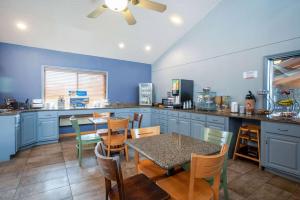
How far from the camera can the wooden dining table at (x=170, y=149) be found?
1.14 meters

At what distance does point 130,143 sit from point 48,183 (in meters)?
1.54

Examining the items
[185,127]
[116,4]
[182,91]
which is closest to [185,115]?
[185,127]

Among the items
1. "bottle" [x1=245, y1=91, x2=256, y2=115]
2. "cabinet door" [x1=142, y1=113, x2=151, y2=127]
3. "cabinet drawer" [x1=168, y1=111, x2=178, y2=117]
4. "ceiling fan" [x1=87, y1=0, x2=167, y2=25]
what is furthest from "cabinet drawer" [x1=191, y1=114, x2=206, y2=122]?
"ceiling fan" [x1=87, y1=0, x2=167, y2=25]

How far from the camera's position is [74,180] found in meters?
2.24

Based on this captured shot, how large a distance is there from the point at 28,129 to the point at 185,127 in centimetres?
364

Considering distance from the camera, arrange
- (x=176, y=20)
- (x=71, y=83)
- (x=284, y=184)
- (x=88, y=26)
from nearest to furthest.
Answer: (x=284, y=184), (x=88, y=26), (x=176, y=20), (x=71, y=83)

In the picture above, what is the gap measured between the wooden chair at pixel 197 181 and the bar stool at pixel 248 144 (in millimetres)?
1891

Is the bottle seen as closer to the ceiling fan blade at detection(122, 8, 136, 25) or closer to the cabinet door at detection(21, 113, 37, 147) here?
the ceiling fan blade at detection(122, 8, 136, 25)

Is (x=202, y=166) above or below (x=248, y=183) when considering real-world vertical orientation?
above

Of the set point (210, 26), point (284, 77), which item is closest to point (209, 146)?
point (284, 77)

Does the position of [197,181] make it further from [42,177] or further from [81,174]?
[42,177]

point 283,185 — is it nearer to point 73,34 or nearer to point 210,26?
point 210,26

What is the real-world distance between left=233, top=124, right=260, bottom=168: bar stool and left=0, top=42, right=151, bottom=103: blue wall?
3.83 metres

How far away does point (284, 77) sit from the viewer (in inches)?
112
